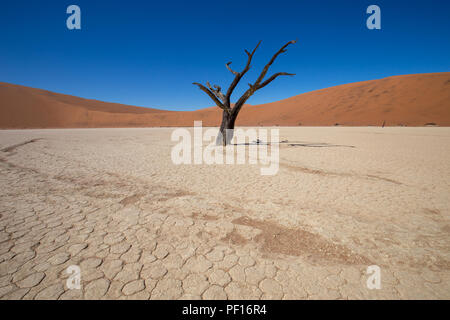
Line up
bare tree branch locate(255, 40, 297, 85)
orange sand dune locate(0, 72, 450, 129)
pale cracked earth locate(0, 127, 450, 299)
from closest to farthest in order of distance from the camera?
pale cracked earth locate(0, 127, 450, 299) → bare tree branch locate(255, 40, 297, 85) → orange sand dune locate(0, 72, 450, 129)

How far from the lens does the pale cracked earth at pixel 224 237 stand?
5.84 ft

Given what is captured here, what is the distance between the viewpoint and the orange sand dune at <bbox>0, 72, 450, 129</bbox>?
3175 centimetres

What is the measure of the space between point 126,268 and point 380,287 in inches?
101

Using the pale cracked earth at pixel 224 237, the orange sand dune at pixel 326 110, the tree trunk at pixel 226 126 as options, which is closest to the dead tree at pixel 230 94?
the tree trunk at pixel 226 126

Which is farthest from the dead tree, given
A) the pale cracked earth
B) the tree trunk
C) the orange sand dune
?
the orange sand dune

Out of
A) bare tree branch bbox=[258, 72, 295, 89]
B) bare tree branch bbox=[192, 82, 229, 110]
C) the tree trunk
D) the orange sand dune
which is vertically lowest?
the tree trunk

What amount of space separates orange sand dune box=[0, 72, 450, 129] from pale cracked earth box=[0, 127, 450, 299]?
Result: 36389mm

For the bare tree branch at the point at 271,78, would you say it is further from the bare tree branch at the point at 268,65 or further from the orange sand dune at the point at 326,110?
the orange sand dune at the point at 326,110

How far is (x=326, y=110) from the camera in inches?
1682

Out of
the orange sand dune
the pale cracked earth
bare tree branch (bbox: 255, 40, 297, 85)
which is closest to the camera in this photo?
the pale cracked earth

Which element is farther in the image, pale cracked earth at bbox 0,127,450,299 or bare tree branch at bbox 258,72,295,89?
bare tree branch at bbox 258,72,295,89

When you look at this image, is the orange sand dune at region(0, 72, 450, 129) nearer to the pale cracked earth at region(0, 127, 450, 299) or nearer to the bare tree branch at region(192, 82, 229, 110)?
the bare tree branch at region(192, 82, 229, 110)

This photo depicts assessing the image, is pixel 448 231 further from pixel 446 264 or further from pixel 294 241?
pixel 294 241
